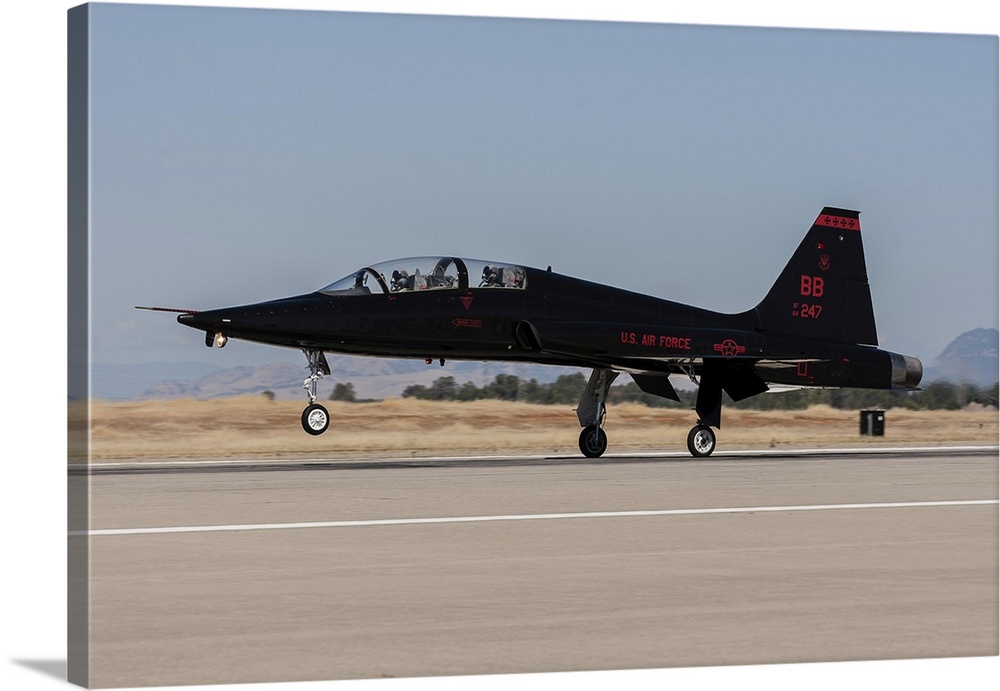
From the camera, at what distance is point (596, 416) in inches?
903

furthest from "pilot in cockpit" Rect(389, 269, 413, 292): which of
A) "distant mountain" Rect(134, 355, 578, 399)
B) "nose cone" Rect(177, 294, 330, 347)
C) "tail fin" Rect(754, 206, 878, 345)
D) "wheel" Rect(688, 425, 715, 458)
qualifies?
"tail fin" Rect(754, 206, 878, 345)

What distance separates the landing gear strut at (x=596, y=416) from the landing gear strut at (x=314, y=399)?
5042 millimetres

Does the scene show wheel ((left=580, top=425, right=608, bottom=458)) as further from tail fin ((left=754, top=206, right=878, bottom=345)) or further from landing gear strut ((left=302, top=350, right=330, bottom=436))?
landing gear strut ((left=302, top=350, right=330, bottom=436))

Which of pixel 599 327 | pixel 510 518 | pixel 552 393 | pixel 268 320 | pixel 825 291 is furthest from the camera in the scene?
pixel 552 393

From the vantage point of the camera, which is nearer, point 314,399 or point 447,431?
point 314,399

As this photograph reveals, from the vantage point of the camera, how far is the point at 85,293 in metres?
7.55

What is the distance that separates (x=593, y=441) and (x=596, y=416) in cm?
43

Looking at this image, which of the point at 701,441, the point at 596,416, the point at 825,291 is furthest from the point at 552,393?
the point at 825,291

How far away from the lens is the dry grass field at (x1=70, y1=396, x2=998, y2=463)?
24.1 m

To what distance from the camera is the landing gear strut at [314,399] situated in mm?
18281

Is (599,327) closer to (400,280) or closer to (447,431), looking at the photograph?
(400,280)

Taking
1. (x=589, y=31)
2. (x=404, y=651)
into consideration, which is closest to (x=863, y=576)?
(x=404, y=651)

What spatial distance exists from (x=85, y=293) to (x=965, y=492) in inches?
463

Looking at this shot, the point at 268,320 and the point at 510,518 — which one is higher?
the point at 268,320
